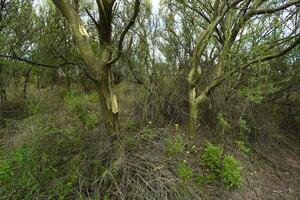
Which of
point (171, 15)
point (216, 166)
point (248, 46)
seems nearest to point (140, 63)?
point (171, 15)

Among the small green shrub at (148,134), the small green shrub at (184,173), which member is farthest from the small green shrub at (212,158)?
the small green shrub at (148,134)

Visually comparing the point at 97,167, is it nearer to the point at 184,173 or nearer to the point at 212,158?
the point at 184,173

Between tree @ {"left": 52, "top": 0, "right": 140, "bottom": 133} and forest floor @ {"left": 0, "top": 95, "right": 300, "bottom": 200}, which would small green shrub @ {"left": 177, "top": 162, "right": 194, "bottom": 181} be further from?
tree @ {"left": 52, "top": 0, "right": 140, "bottom": 133}

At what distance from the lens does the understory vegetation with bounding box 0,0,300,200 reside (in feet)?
14.3

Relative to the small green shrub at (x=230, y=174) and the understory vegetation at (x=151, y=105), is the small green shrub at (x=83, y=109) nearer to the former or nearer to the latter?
the understory vegetation at (x=151, y=105)

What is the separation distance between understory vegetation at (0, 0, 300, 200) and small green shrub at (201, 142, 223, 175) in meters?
0.02

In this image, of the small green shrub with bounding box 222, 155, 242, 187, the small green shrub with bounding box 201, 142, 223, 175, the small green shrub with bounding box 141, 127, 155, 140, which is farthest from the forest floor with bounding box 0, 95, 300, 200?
the small green shrub with bounding box 141, 127, 155, 140

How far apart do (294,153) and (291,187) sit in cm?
182

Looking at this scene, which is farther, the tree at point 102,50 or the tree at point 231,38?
the tree at point 231,38

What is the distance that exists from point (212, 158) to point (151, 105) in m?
2.04

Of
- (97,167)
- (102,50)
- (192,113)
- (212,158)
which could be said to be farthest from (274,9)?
(97,167)

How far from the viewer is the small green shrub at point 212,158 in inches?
215

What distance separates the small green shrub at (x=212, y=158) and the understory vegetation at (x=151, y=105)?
0.02 meters

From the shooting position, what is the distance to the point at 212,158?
18.4 feet
